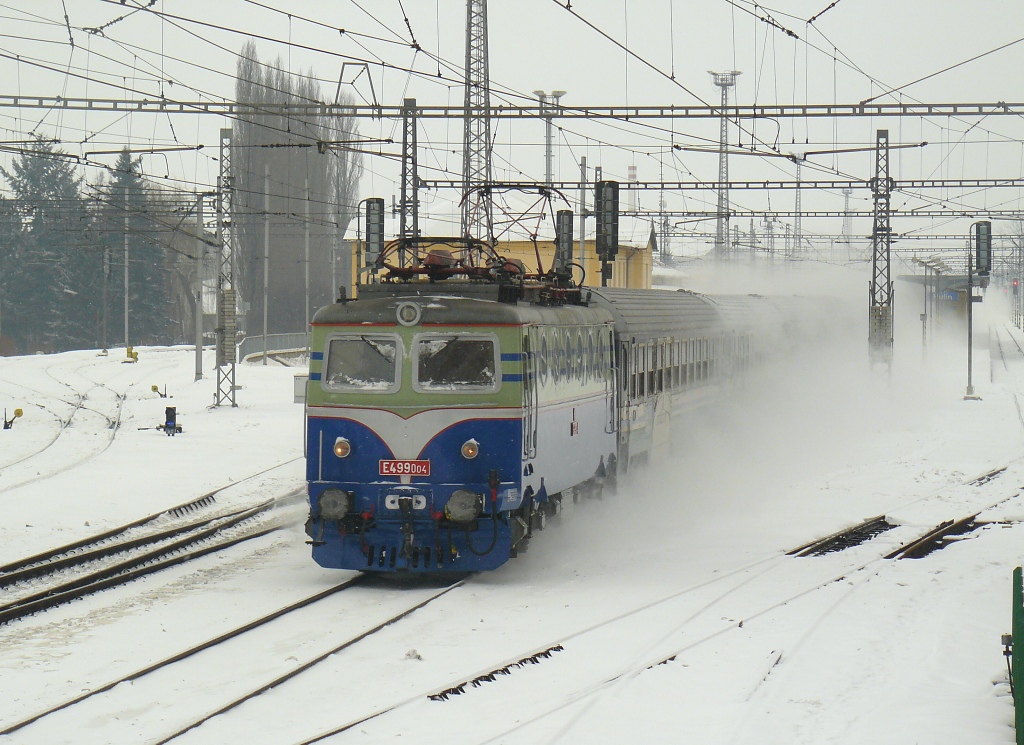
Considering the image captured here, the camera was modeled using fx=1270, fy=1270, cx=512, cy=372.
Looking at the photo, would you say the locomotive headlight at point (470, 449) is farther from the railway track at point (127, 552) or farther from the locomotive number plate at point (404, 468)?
the railway track at point (127, 552)

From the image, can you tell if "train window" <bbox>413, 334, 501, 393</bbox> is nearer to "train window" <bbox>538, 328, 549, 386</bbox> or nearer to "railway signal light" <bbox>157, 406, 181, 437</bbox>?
"train window" <bbox>538, 328, 549, 386</bbox>

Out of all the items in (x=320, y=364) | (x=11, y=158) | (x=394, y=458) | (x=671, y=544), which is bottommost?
(x=671, y=544)

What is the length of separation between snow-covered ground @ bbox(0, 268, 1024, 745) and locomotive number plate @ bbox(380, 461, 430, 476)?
1128 mm

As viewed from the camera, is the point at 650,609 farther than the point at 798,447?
No

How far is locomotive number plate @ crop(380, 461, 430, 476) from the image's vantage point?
12102mm

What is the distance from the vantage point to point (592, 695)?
8.27 metres

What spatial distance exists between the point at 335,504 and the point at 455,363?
1.77m

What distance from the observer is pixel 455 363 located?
1223 centimetres

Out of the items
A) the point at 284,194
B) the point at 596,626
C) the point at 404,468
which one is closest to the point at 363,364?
the point at 404,468

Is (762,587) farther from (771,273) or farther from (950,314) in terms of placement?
(950,314)

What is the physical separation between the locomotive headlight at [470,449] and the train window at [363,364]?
883 millimetres

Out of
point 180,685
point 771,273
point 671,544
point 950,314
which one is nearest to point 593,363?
point 671,544

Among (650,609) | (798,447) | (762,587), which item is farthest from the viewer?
(798,447)

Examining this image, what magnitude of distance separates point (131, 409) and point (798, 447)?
18.4 m
